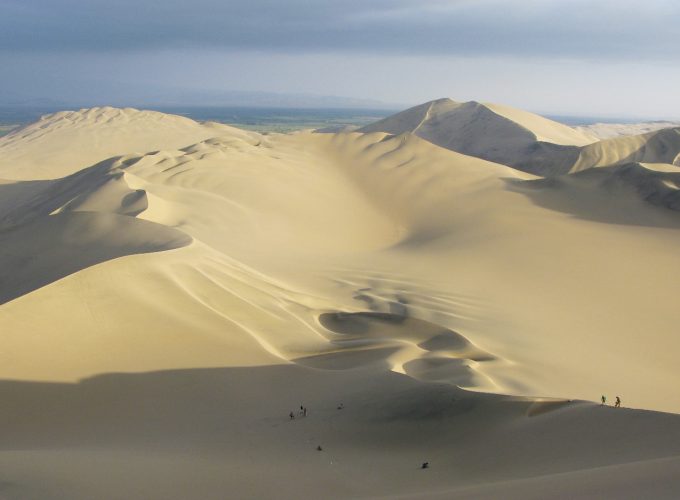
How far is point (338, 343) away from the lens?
10.2 m

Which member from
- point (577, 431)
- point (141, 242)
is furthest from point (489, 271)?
point (577, 431)

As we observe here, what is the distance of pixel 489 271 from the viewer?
16.2m

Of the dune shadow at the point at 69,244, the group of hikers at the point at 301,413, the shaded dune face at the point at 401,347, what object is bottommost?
the shaded dune face at the point at 401,347

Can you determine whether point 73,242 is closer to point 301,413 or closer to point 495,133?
point 301,413

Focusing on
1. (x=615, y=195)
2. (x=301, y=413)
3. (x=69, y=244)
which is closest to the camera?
(x=301, y=413)

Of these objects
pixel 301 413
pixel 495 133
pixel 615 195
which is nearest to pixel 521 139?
pixel 495 133

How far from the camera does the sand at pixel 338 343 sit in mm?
5301

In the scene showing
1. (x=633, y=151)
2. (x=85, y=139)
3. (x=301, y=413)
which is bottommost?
(x=301, y=413)

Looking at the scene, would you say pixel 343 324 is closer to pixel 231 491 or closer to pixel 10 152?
pixel 231 491

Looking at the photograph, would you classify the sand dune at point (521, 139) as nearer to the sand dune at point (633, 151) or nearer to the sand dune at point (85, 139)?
the sand dune at point (633, 151)

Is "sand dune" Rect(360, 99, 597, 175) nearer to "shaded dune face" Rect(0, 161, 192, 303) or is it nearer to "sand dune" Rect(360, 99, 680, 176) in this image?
"sand dune" Rect(360, 99, 680, 176)

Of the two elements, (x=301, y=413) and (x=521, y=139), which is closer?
(x=301, y=413)

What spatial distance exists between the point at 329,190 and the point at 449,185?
5.56 metres

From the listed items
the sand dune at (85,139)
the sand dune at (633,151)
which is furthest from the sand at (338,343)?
the sand dune at (85,139)
